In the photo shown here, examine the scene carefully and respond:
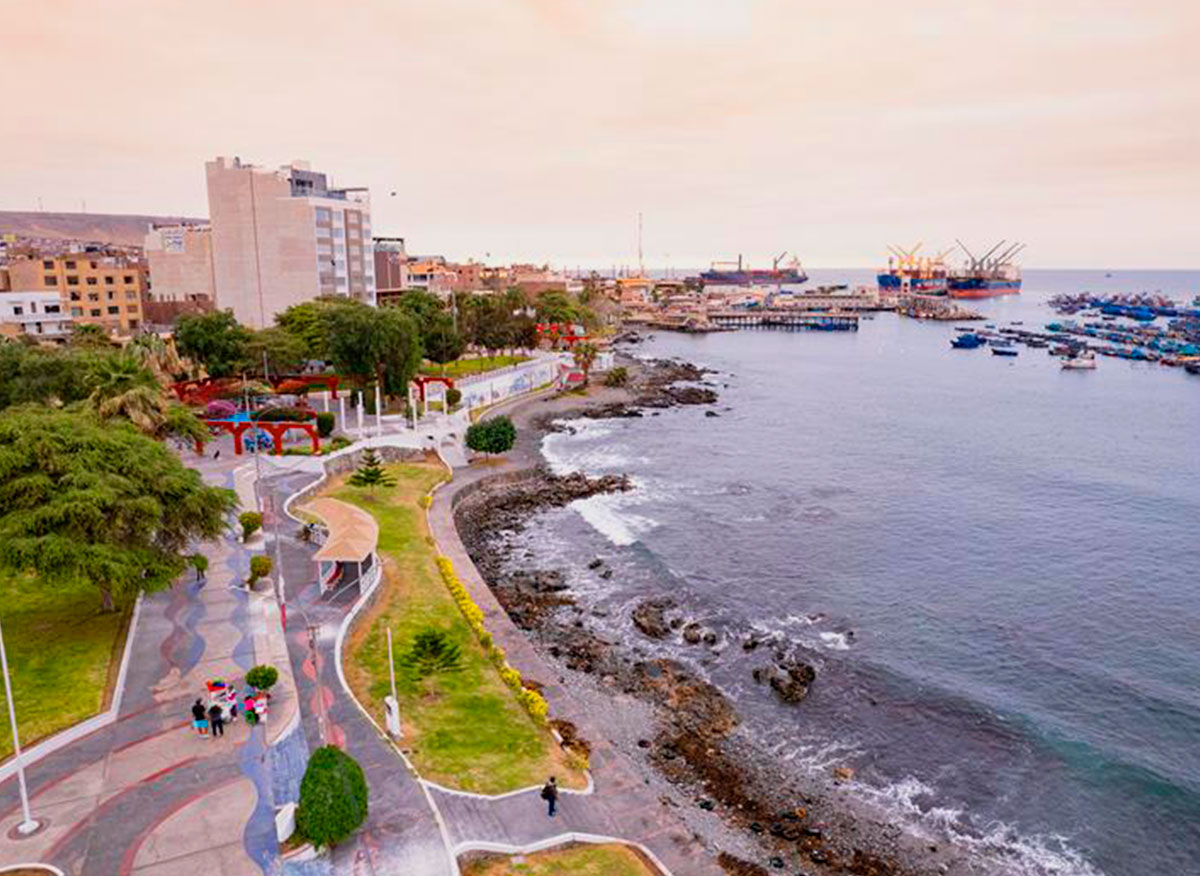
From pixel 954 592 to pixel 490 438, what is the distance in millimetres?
35520

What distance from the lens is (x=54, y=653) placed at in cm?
3011

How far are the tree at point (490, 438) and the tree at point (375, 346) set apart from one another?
10223 millimetres

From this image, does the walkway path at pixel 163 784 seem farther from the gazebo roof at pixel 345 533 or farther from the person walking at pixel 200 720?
the gazebo roof at pixel 345 533

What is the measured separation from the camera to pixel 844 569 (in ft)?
163

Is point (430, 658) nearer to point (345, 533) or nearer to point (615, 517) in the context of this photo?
point (345, 533)

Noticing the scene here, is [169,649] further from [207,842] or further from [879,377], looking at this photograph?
[879,377]

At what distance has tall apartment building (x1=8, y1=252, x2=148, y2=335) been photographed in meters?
110

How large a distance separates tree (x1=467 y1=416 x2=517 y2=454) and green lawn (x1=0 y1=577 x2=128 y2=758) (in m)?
33.2

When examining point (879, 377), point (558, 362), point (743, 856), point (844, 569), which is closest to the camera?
point (743, 856)

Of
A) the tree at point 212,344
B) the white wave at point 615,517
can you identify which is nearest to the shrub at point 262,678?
the white wave at point 615,517

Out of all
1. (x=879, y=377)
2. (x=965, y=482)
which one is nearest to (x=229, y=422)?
(x=965, y=482)

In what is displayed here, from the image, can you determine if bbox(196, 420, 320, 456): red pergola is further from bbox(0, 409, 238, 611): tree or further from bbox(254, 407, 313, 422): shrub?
bbox(0, 409, 238, 611): tree

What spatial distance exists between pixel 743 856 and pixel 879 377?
397 ft

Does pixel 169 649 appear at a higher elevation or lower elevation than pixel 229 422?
lower
